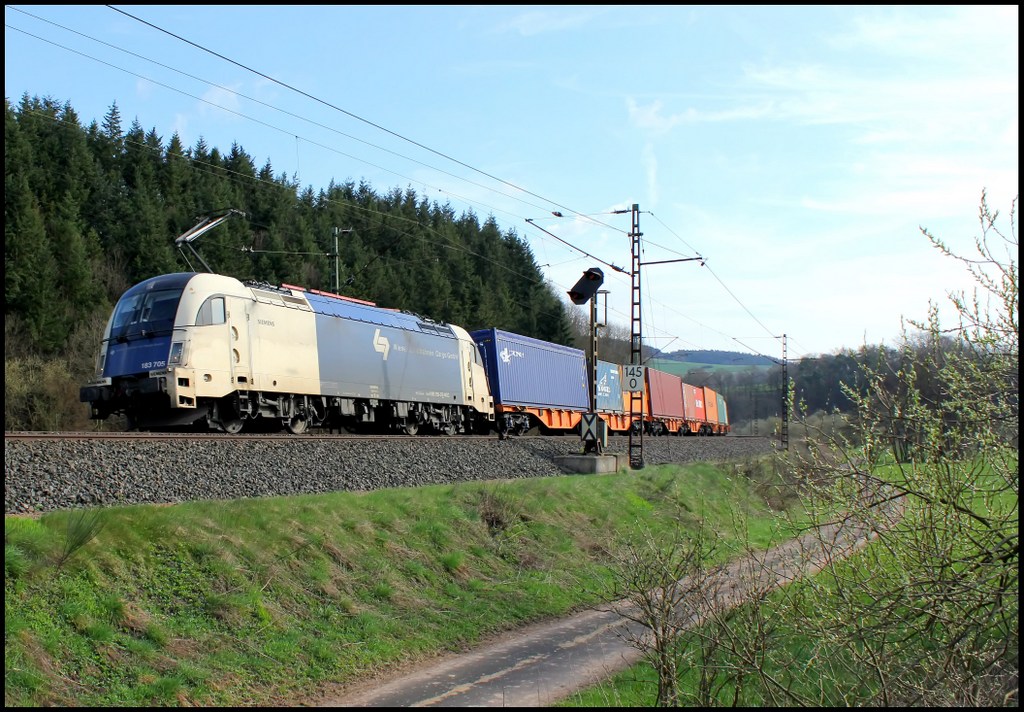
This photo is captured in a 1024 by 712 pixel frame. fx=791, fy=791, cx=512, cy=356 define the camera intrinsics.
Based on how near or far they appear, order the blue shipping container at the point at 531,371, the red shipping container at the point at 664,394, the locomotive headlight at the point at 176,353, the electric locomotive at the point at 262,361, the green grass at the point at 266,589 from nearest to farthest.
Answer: the green grass at the point at 266,589 → the locomotive headlight at the point at 176,353 → the electric locomotive at the point at 262,361 → the blue shipping container at the point at 531,371 → the red shipping container at the point at 664,394

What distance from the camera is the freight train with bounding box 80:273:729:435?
51.2ft

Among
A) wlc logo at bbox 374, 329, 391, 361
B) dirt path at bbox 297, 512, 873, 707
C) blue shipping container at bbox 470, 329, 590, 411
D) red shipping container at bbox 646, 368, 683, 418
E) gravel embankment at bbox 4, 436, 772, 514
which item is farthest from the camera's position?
red shipping container at bbox 646, 368, 683, 418

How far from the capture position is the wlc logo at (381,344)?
21.4 m

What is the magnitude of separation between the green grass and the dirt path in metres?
0.34

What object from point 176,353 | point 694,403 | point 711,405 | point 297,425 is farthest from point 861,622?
point 711,405

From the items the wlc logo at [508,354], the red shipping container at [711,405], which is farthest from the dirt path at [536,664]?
the red shipping container at [711,405]

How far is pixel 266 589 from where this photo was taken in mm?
8969

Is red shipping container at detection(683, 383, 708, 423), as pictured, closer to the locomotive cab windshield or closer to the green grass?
the green grass

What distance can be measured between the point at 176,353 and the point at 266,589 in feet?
25.6

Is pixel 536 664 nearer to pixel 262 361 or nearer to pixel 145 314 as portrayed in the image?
A: pixel 262 361

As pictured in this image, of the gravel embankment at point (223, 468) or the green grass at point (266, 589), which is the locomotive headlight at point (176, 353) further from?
the green grass at point (266, 589)

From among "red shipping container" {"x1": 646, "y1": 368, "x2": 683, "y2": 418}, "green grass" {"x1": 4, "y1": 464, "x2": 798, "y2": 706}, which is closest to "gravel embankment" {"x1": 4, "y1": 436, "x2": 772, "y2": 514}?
"green grass" {"x1": 4, "y1": 464, "x2": 798, "y2": 706}

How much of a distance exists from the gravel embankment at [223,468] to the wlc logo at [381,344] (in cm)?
350

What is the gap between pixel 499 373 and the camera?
27.5 m
